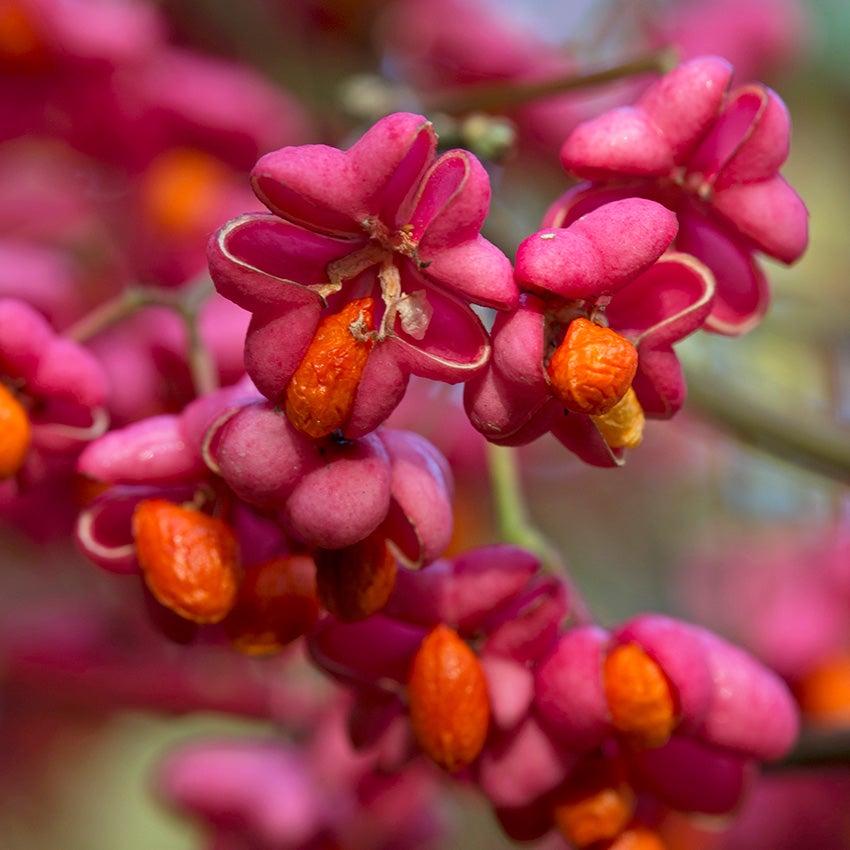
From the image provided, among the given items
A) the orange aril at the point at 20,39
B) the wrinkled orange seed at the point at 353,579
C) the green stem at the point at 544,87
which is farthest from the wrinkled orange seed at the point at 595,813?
the orange aril at the point at 20,39

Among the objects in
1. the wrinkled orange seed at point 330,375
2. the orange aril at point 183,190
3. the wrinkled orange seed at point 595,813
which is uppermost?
the wrinkled orange seed at point 330,375

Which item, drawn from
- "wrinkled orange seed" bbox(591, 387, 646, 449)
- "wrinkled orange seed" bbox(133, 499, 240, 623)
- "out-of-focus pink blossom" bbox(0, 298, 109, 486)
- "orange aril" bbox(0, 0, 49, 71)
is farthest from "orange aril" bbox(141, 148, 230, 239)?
"wrinkled orange seed" bbox(591, 387, 646, 449)

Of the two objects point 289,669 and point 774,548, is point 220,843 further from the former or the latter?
point 774,548

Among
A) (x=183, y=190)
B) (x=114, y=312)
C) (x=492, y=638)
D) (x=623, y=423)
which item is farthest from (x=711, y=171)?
(x=183, y=190)

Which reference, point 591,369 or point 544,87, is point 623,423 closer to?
point 591,369

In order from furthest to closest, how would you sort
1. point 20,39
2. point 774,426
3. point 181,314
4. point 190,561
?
point 20,39
point 774,426
point 181,314
point 190,561

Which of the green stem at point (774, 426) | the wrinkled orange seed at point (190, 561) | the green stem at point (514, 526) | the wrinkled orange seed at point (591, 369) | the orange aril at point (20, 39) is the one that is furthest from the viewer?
the orange aril at point (20, 39)

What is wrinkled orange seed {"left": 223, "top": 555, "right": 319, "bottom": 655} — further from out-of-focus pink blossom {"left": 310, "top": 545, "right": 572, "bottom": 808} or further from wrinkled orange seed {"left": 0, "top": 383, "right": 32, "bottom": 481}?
wrinkled orange seed {"left": 0, "top": 383, "right": 32, "bottom": 481}

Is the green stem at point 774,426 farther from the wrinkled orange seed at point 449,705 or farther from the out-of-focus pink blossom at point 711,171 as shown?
the wrinkled orange seed at point 449,705
